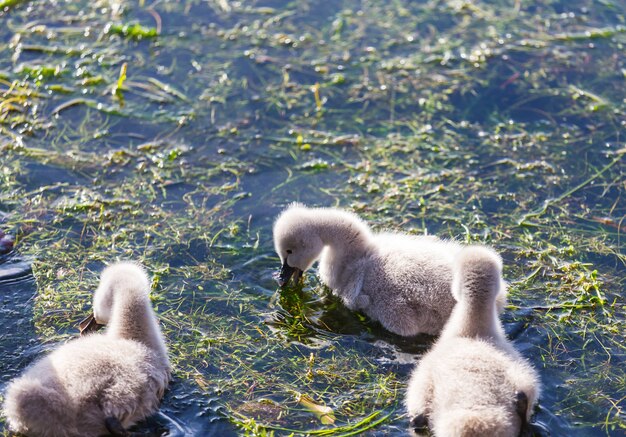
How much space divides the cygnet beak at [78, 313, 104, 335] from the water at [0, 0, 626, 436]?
0.45ft

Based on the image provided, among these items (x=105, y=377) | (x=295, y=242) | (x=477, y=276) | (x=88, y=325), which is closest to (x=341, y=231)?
(x=295, y=242)

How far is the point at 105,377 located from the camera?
5004mm

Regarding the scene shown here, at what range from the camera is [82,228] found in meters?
7.07

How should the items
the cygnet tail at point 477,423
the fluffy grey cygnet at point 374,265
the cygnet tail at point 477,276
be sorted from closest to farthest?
1. the cygnet tail at point 477,423
2. the cygnet tail at point 477,276
3. the fluffy grey cygnet at point 374,265

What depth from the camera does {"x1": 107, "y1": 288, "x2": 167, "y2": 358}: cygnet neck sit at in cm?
543

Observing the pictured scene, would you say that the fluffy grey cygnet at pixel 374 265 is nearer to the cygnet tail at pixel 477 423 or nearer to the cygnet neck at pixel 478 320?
the cygnet neck at pixel 478 320

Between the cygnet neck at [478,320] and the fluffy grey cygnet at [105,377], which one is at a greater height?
the fluffy grey cygnet at [105,377]

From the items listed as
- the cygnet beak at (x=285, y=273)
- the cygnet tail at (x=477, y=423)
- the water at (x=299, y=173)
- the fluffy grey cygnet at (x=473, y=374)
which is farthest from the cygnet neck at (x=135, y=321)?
the cygnet tail at (x=477, y=423)

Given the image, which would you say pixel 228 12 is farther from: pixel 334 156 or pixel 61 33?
pixel 334 156

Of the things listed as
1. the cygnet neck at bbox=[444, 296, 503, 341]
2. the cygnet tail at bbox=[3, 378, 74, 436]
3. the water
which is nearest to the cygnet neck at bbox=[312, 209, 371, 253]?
the water

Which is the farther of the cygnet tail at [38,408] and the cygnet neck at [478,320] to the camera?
the cygnet neck at [478,320]

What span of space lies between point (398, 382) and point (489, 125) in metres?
3.57

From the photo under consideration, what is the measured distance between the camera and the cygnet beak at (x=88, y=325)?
19.1 feet

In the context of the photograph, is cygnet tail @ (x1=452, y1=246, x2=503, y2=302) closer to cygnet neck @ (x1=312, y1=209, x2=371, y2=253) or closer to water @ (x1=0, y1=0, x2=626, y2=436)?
water @ (x1=0, y1=0, x2=626, y2=436)
